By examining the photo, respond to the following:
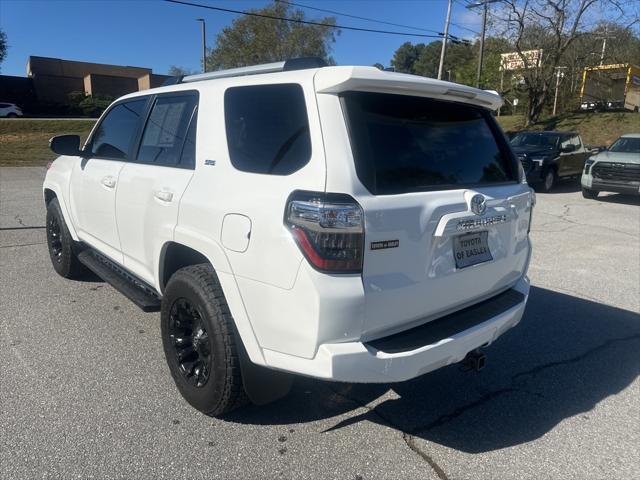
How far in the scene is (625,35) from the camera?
79.9 feet

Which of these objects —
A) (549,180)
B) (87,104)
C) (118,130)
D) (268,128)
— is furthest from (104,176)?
(87,104)

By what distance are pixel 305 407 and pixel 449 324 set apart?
1059 millimetres

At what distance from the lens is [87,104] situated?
1752 inches

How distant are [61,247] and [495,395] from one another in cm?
452

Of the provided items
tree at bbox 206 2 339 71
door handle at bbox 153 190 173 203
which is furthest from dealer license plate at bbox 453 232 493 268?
tree at bbox 206 2 339 71

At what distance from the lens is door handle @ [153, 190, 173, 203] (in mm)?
2990

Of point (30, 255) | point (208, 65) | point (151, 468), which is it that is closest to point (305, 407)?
point (151, 468)

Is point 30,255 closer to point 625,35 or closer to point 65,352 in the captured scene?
point 65,352

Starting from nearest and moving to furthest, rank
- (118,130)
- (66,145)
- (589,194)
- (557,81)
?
1. (118,130)
2. (66,145)
3. (589,194)
4. (557,81)

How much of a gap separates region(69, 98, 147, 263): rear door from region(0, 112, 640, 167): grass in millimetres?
16166

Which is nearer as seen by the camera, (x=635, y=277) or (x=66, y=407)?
(x=66, y=407)

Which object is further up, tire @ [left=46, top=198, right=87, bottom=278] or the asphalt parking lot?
tire @ [left=46, top=198, right=87, bottom=278]

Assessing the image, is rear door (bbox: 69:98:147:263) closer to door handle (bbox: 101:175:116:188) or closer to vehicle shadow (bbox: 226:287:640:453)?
door handle (bbox: 101:175:116:188)

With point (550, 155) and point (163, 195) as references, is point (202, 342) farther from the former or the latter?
point (550, 155)
